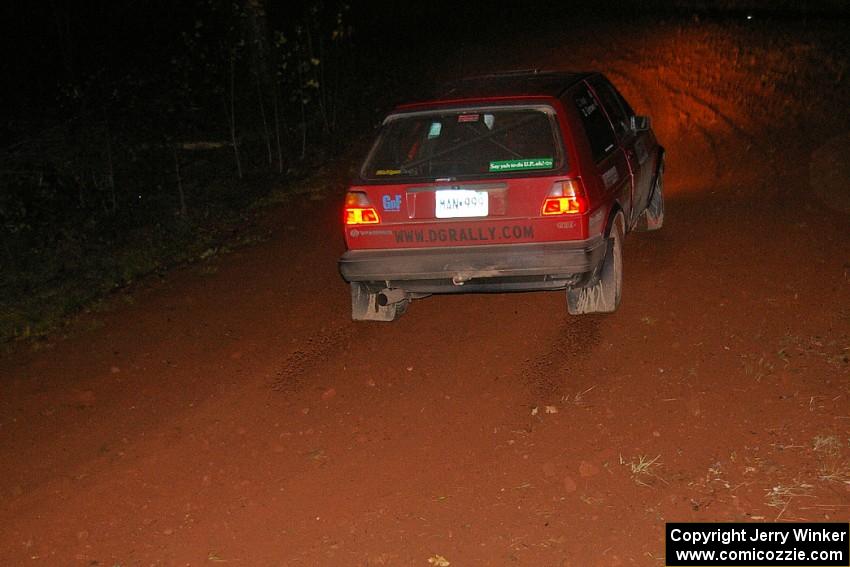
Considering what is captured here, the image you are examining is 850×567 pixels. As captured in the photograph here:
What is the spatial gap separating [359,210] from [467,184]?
805 mm

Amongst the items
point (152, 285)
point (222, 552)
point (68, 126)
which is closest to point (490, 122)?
point (222, 552)

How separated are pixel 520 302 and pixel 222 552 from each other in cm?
365

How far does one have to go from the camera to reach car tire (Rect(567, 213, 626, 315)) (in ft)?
20.9

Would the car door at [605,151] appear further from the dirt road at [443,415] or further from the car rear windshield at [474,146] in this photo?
the dirt road at [443,415]

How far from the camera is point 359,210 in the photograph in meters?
6.23

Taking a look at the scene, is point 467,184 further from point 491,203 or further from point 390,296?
point 390,296

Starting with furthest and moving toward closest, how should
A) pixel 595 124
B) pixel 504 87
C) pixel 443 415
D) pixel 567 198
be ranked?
pixel 595 124, pixel 504 87, pixel 567 198, pixel 443 415

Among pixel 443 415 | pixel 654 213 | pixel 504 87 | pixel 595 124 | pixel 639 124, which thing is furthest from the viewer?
pixel 654 213

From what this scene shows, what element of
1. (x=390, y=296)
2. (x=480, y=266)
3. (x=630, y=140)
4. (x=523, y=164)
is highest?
(x=523, y=164)

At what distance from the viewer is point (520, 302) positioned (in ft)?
23.5

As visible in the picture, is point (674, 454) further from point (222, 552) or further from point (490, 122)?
point (490, 122)

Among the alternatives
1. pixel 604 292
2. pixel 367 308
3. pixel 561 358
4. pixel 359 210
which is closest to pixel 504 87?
pixel 359 210

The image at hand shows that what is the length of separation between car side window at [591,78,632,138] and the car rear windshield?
1.34 metres

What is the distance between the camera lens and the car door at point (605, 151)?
6332 millimetres
